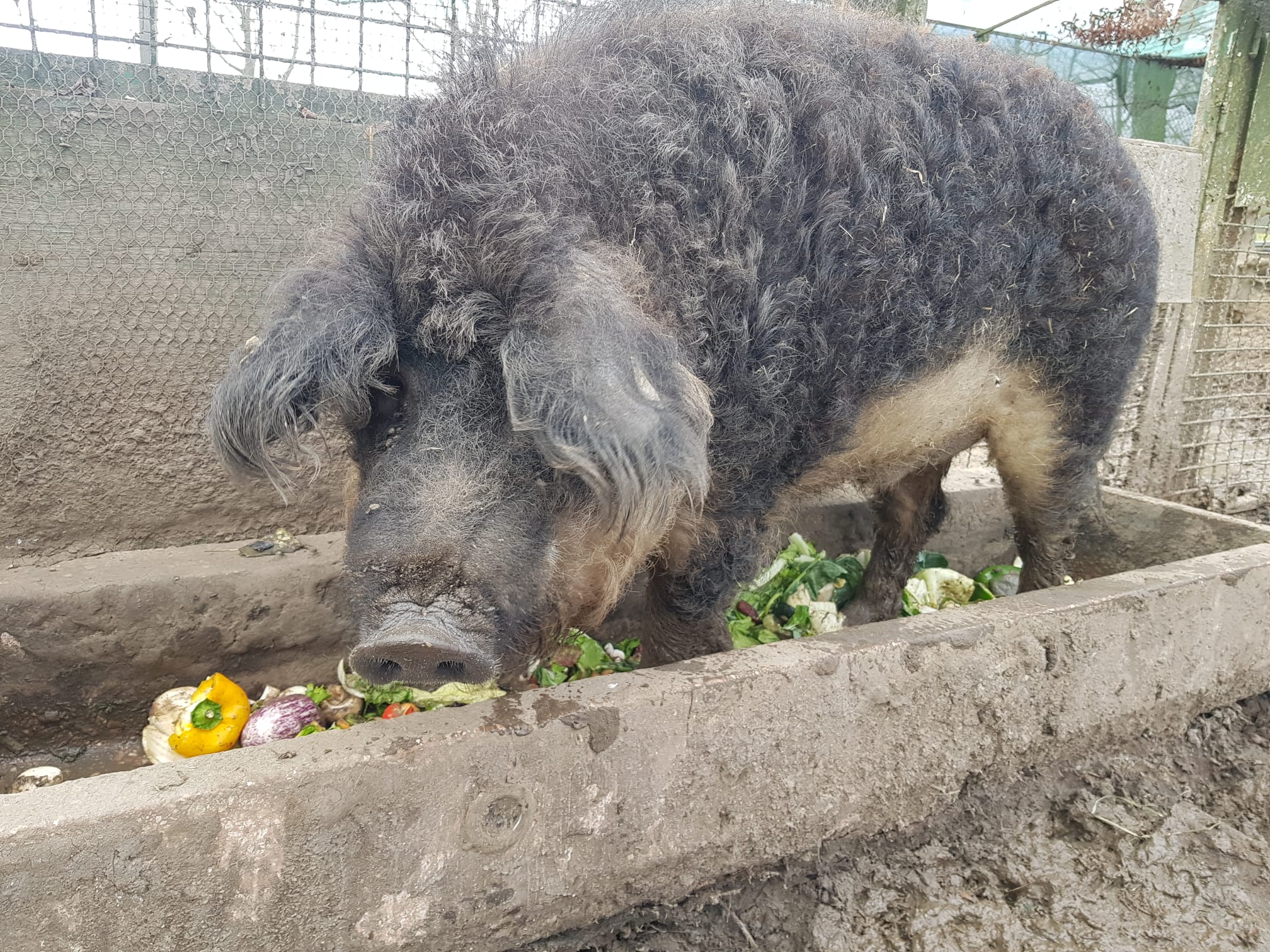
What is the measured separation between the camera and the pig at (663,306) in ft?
5.32

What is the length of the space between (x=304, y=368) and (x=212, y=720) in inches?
53.6

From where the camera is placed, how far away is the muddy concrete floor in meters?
1.96

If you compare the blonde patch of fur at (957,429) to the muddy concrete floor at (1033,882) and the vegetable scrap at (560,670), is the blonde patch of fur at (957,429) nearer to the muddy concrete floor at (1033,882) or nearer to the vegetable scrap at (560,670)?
the vegetable scrap at (560,670)

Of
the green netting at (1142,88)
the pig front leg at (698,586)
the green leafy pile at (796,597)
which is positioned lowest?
the green leafy pile at (796,597)

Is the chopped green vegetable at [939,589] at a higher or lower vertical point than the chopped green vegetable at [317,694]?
higher

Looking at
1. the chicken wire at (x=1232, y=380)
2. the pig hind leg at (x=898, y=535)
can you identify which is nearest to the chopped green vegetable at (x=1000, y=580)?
the pig hind leg at (x=898, y=535)

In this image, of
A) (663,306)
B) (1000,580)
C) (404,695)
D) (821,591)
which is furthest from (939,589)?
(663,306)

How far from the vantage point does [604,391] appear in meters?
1.53

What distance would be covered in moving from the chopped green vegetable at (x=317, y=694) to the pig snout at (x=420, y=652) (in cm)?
127

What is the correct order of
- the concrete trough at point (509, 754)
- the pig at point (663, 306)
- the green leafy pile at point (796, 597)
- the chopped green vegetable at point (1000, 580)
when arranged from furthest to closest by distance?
the chopped green vegetable at point (1000, 580)
the green leafy pile at point (796, 597)
the pig at point (663, 306)
the concrete trough at point (509, 754)

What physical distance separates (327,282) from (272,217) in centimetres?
162

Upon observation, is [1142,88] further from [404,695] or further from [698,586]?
[404,695]

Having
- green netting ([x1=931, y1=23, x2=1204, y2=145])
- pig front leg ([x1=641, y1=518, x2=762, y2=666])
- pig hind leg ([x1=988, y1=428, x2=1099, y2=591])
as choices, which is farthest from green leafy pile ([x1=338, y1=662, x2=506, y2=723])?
green netting ([x1=931, y1=23, x2=1204, y2=145])

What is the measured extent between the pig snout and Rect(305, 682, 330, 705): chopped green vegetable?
1267 mm
